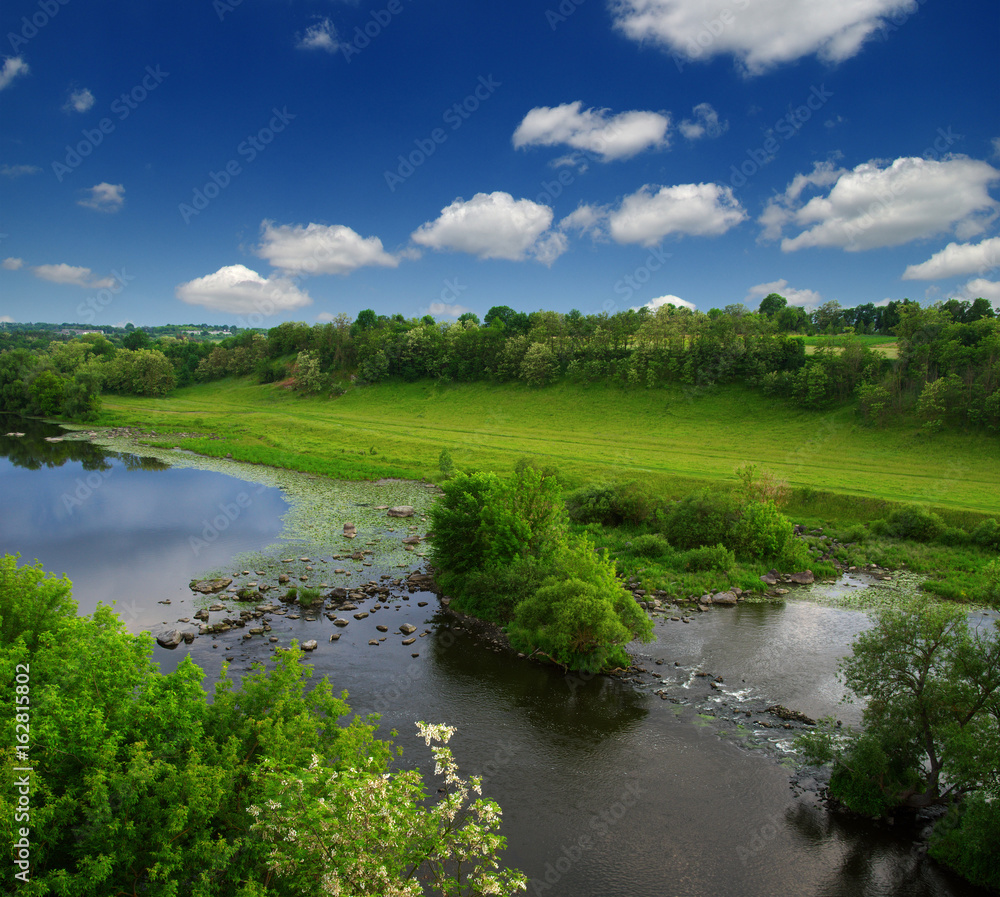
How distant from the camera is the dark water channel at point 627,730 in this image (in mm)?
17172

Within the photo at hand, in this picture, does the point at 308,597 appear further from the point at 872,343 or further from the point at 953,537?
the point at 872,343

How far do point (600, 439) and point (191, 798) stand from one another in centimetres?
7474

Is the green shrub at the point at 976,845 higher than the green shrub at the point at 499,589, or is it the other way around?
the green shrub at the point at 499,589

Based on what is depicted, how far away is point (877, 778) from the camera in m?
19.0

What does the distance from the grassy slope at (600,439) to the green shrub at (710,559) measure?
14932 millimetres

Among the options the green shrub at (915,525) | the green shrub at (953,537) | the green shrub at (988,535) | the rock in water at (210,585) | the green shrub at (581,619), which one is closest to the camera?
the green shrub at (581,619)

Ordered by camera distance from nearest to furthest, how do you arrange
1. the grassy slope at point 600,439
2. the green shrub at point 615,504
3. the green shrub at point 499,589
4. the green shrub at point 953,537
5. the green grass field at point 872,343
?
the green shrub at point 499,589
the green shrub at point 953,537
the green shrub at point 615,504
the grassy slope at point 600,439
the green grass field at point 872,343

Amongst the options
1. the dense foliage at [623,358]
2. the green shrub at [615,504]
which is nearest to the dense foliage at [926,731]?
the green shrub at [615,504]

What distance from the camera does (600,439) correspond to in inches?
3258

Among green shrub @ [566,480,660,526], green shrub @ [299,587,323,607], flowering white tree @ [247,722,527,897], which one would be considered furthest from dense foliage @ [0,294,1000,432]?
flowering white tree @ [247,722,527,897]

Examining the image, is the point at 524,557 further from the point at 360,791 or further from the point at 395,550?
the point at 360,791

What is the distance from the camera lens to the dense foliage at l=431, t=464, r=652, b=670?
26906 millimetres

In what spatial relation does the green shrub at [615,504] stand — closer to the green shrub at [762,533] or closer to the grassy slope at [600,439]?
the grassy slope at [600,439]

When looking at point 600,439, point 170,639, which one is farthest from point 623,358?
point 170,639
